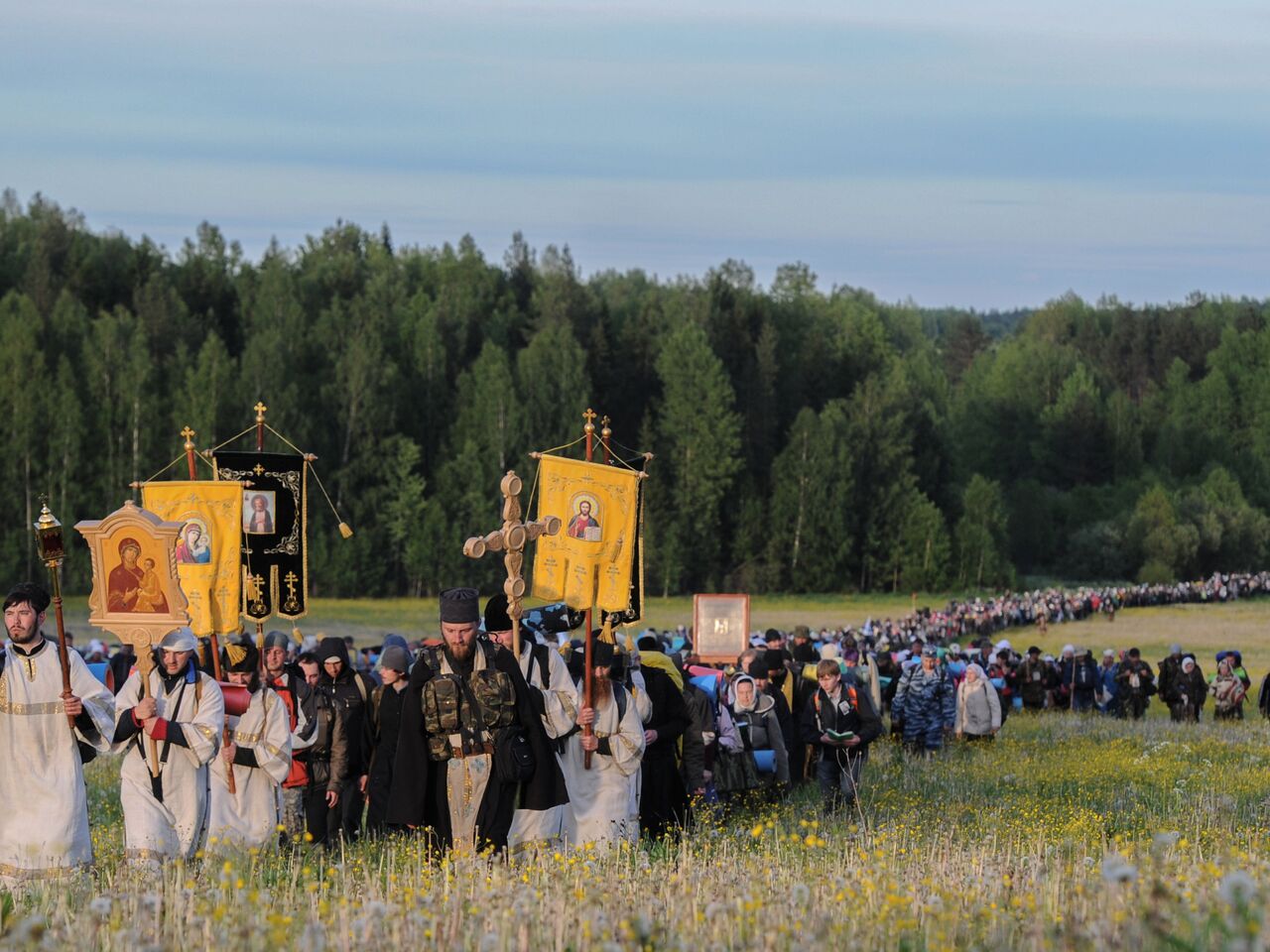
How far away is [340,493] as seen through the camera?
86.6 meters

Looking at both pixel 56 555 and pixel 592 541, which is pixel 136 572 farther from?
pixel 592 541

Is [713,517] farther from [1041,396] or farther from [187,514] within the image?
[187,514]

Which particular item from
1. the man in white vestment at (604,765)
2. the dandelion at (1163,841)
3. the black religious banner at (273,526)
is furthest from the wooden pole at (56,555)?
the black religious banner at (273,526)

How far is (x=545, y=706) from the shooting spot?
13.0 m

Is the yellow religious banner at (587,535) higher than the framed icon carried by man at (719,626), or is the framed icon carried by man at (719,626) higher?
the yellow religious banner at (587,535)

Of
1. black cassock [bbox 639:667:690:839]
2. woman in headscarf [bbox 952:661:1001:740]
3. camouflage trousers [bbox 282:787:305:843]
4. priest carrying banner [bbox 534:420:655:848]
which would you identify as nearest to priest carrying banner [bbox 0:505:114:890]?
camouflage trousers [bbox 282:787:305:843]

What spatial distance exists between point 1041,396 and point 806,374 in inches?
1218

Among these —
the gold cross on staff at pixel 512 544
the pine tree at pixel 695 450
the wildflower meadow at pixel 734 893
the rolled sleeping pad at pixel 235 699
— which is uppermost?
the pine tree at pixel 695 450

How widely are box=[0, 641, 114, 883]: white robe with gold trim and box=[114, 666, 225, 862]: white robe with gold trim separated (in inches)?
14.4

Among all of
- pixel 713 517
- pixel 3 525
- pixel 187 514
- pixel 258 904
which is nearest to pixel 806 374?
pixel 713 517

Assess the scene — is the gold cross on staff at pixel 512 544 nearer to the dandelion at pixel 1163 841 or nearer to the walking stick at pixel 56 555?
the walking stick at pixel 56 555

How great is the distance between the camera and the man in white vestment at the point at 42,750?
12211 mm

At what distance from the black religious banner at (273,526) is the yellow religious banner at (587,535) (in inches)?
140

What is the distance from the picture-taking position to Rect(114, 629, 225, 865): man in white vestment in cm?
1273
